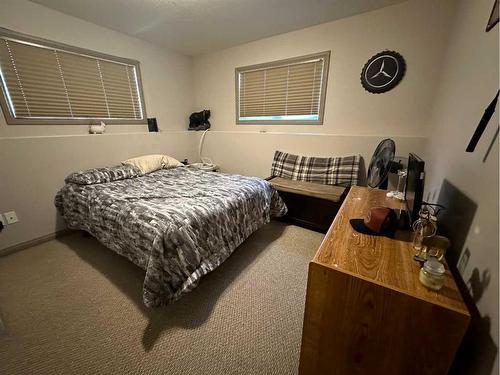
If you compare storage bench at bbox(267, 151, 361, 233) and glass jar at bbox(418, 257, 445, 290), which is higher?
glass jar at bbox(418, 257, 445, 290)

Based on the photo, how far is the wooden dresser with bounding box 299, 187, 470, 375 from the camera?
0.67 meters

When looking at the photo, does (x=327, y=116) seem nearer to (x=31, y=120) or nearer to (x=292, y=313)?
(x=292, y=313)

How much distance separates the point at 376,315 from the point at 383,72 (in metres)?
2.60

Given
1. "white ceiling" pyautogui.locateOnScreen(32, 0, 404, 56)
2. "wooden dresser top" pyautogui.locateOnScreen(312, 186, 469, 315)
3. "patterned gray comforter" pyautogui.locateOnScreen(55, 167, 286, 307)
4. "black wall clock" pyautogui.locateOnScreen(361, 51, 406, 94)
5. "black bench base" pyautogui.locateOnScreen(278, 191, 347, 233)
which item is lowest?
"black bench base" pyautogui.locateOnScreen(278, 191, 347, 233)

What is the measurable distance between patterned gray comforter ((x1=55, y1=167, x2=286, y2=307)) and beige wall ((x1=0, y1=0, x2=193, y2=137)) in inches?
33.1

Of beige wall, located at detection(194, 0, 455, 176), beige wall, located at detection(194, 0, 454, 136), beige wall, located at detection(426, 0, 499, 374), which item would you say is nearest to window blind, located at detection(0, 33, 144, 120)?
beige wall, located at detection(194, 0, 455, 176)

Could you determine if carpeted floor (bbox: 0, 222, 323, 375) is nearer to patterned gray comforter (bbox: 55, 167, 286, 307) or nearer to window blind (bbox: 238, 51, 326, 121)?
patterned gray comforter (bbox: 55, 167, 286, 307)

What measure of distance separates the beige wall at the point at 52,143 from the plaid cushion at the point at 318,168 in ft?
6.62

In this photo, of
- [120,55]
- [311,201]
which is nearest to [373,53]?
[311,201]

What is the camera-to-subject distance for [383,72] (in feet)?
7.63

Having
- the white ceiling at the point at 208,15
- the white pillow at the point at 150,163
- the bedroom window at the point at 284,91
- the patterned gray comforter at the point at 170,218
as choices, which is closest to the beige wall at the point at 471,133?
the white ceiling at the point at 208,15

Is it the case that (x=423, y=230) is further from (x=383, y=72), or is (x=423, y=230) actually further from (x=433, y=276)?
(x=383, y=72)

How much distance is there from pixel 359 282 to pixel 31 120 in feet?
10.6

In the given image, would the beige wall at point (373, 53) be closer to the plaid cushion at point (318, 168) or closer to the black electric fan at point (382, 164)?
A: the plaid cushion at point (318, 168)
